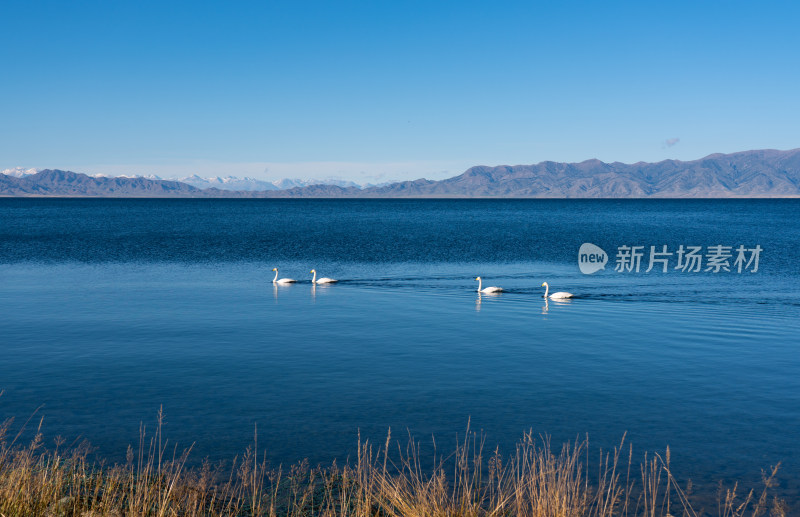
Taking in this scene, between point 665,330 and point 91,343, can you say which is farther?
point 665,330

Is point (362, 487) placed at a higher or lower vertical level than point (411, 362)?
higher

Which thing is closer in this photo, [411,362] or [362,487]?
[362,487]

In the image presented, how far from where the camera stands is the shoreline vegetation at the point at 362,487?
9.60 meters

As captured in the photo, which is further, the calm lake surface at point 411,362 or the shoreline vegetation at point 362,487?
the calm lake surface at point 411,362

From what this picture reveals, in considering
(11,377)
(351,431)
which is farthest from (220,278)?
(351,431)

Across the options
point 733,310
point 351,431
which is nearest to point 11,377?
point 351,431

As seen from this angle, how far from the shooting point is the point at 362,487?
10961 millimetres

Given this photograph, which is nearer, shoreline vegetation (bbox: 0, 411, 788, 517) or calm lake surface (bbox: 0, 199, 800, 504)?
shoreline vegetation (bbox: 0, 411, 788, 517)

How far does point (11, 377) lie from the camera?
63.6 feet

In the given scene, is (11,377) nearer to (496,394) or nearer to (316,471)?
(316,471)

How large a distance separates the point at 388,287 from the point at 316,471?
2865 cm

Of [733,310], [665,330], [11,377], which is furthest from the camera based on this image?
[733,310]

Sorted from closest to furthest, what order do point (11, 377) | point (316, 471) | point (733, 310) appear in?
point (316, 471), point (11, 377), point (733, 310)

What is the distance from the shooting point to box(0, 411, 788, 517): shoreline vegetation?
31.5ft
